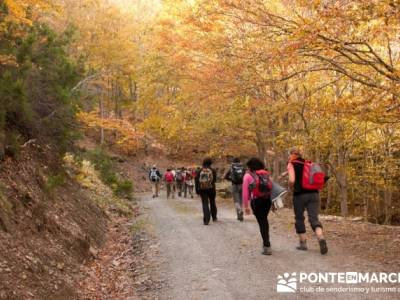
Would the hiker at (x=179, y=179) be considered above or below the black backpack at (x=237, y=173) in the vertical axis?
below

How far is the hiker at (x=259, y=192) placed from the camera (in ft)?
25.6

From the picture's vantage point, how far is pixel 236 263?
765 cm

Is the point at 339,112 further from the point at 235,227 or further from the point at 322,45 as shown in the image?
the point at 235,227

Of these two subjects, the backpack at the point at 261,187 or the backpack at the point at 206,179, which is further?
the backpack at the point at 206,179

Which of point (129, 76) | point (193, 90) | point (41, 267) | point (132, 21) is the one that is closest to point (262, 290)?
point (41, 267)

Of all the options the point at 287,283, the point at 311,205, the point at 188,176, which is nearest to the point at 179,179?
the point at 188,176

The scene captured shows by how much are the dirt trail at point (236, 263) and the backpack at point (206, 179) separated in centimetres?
112

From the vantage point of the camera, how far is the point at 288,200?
2083 cm

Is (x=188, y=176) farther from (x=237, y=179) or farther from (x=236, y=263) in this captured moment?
(x=236, y=263)

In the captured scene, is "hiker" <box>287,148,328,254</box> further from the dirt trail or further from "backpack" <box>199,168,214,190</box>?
"backpack" <box>199,168,214,190</box>

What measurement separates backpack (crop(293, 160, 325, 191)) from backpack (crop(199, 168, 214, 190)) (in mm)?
4088

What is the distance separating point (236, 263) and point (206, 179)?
424cm

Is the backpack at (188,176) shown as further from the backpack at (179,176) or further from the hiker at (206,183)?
the hiker at (206,183)

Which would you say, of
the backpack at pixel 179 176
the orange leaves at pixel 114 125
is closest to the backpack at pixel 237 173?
the orange leaves at pixel 114 125
